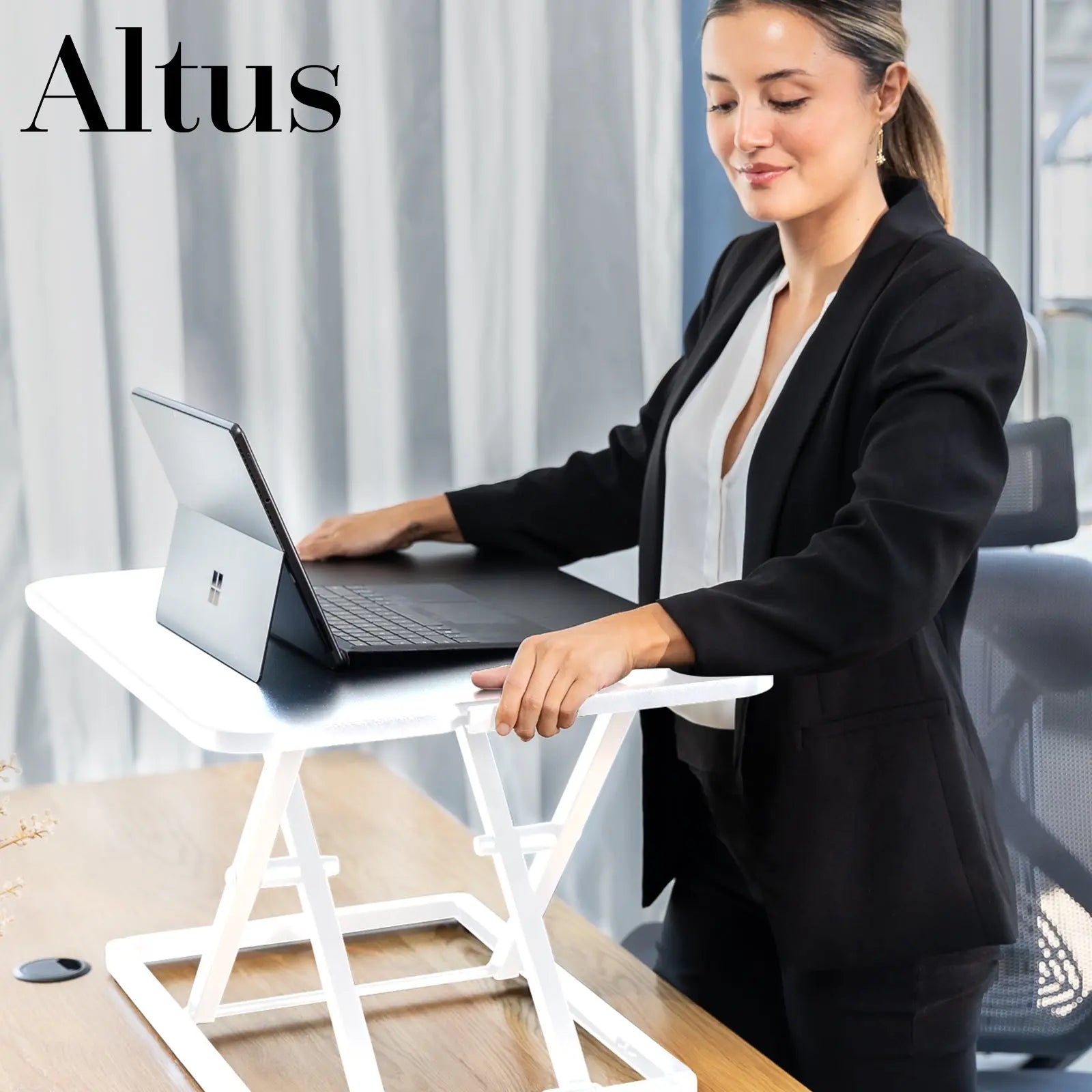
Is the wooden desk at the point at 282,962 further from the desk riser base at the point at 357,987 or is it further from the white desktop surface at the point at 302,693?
the white desktop surface at the point at 302,693

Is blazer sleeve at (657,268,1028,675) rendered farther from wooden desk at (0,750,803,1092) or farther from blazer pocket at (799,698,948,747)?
wooden desk at (0,750,803,1092)

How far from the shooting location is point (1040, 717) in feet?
4.65

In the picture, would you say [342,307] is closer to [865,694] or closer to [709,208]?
[709,208]

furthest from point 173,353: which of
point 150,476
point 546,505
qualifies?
point 546,505

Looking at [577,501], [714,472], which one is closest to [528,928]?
[714,472]

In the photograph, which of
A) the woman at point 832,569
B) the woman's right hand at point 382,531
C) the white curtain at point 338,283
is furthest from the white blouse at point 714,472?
the white curtain at point 338,283

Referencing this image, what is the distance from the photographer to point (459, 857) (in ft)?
5.23

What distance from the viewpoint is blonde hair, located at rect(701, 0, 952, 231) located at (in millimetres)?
1286

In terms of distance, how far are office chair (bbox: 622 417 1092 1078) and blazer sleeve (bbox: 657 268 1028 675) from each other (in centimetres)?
26

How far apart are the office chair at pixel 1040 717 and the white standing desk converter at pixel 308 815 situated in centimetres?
44

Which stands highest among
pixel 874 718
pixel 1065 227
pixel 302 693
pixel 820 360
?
pixel 1065 227

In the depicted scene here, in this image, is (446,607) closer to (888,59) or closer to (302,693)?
(302,693)

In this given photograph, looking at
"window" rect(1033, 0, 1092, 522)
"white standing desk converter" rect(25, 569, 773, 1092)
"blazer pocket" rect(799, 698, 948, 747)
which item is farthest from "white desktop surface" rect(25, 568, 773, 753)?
"window" rect(1033, 0, 1092, 522)

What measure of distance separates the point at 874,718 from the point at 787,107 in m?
0.50
